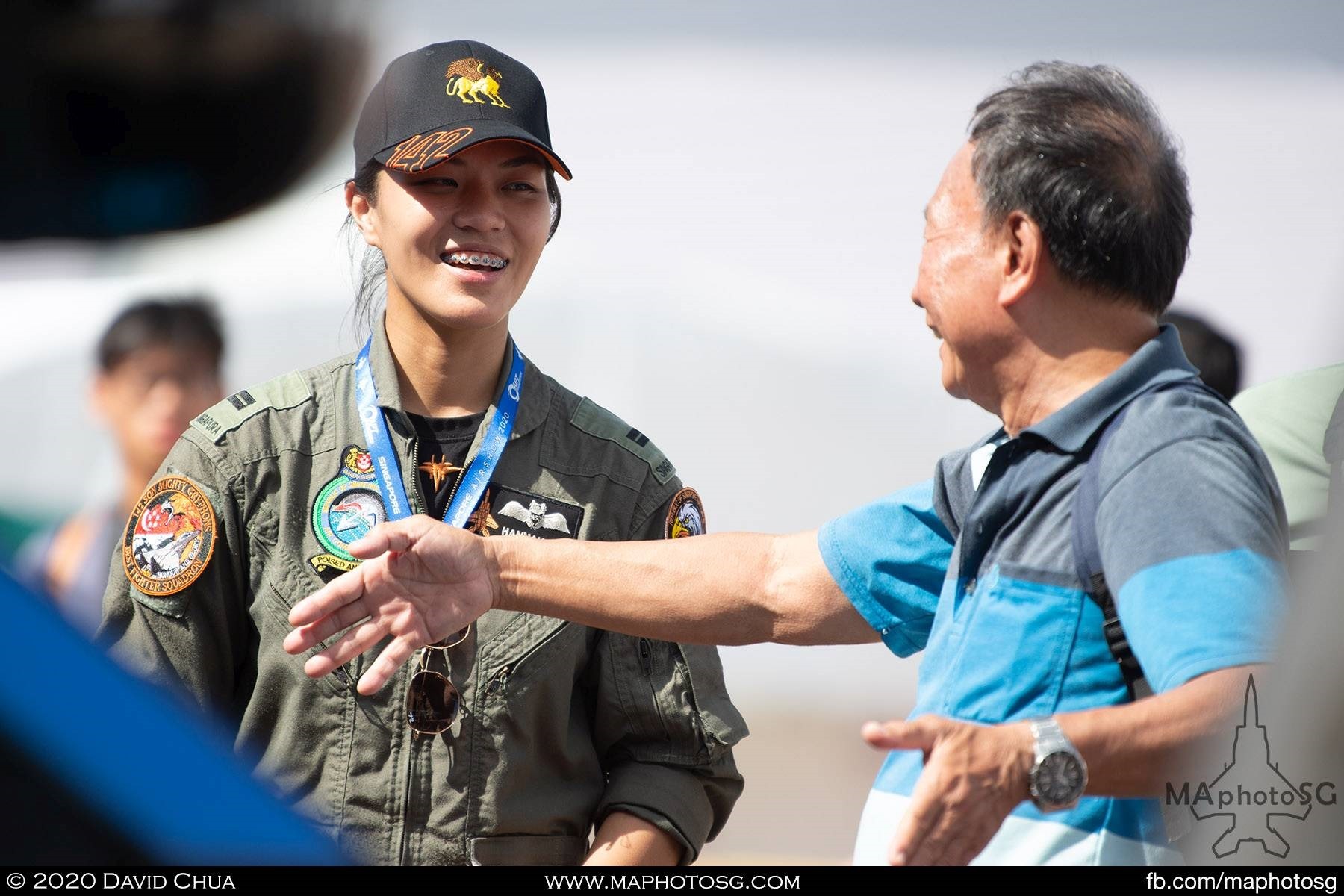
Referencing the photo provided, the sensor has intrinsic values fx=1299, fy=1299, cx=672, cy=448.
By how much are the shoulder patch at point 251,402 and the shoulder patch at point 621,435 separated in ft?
1.87

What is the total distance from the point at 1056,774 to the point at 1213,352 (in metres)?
1.82

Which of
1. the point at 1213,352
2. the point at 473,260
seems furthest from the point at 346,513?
the point at 1213,352

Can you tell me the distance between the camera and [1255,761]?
1.56 m

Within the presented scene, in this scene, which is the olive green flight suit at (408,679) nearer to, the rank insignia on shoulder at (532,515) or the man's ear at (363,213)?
the rank insignia on shoulder at (532,515)

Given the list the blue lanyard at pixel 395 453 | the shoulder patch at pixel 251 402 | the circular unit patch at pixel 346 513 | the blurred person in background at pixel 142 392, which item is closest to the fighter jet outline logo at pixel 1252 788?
the blue lanyard at pixel 395 453

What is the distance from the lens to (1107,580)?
1627 millimetres

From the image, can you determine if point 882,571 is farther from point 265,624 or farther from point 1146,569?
point 265,624

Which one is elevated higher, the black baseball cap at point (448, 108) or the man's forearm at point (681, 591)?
the black baseball cap at point (448, 108)

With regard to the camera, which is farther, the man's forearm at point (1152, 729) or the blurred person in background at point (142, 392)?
the blurred person in background at point (142, 392)

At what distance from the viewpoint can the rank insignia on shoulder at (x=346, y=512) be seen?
2.54m

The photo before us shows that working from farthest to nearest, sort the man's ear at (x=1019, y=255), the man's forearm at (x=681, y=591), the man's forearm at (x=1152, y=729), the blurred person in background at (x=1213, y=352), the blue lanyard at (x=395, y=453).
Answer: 1. the blurred person in background at (x=1213, y=352)
2. the blue lanyard at (x=395, y=453)
3. the man's forearm at (x=681, y=591)
4. the man's ear at (x=1019, y=255)
5. the man's forearm at (x=1152, y=729)

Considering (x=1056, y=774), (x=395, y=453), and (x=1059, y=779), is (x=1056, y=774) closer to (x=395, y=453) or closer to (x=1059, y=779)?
(x=1059, y=779)
